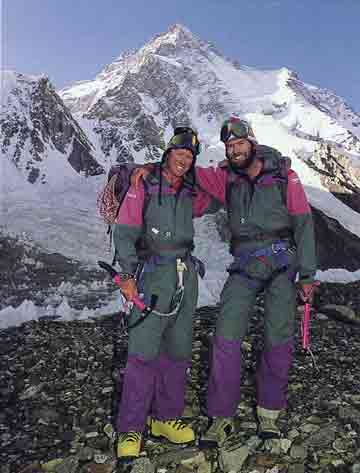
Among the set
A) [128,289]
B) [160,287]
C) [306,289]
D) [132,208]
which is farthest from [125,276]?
[306,289]

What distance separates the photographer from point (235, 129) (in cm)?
568

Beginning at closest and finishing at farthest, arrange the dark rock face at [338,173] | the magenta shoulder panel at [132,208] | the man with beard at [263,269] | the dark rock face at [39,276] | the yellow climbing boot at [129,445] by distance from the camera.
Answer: the yellow climbing boot at [129,445]
the magenta shoulder panel at [132,208]
the man with beard at [263,269]
the dark rock face at [39,276]
the dark rock face at [338,173]

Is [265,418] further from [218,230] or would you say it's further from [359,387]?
[218,230]

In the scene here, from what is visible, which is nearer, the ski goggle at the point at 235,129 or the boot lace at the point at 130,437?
the boot lace at the point at 130,437

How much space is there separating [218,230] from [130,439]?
81.3 ft

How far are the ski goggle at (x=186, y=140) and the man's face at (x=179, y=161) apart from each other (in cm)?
6

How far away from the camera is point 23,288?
1692cm

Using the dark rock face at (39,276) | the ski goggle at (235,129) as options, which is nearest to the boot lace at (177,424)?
the ski goggle at (235,129)

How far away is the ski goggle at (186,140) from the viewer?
17.9 feet

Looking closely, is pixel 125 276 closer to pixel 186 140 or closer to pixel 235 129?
pixel 186 140

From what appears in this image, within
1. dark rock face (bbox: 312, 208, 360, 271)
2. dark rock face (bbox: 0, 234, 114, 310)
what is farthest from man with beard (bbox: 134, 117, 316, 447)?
dark rock face (bbox: 312, 208, 360, 271)

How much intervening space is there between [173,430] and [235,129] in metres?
3.89

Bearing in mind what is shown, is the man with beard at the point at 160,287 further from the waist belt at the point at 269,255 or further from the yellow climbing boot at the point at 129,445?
Result: the waist belt at the point at 269,255

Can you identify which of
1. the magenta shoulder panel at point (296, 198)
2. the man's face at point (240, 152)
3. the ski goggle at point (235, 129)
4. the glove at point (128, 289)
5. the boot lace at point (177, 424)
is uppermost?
the ski goggle at point (235, 129)
